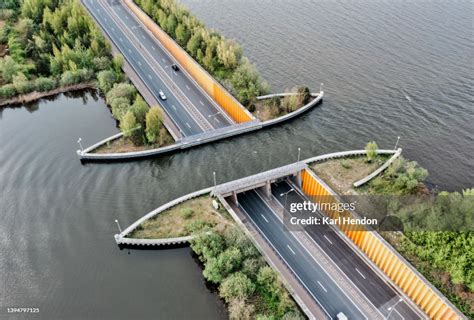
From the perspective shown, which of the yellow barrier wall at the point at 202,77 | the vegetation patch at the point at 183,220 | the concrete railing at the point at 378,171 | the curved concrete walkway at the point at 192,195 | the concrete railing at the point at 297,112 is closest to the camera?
the curved concrete walkway at the point at 192,195

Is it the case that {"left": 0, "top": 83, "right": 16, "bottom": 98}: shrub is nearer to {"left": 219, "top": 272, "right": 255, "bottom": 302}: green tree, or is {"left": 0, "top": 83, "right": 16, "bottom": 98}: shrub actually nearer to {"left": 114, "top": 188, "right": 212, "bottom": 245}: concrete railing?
{"left": 114, "top": 188, "right": 212, "bottom": 245}: concrete railing

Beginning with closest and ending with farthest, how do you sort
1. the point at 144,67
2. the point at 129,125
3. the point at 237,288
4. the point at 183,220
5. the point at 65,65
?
the point at 237,288
the point at 183,220
the point at 129,125
the point at 65,65
the point at 144,67

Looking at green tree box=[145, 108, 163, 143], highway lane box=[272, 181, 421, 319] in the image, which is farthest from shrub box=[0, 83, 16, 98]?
highway lane box=[272, 181, 421, 319]

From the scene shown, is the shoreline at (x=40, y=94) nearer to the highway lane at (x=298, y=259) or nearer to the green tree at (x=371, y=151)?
the highway lane at (x=298, y=259)

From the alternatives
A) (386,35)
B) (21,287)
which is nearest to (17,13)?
(21,287)

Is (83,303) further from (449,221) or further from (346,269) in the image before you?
(449,221)

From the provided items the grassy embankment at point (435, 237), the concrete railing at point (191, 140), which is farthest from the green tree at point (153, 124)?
the grassy embankment at point (435, 237)

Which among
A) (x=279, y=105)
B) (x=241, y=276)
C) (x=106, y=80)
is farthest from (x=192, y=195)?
(x=106, y=80)

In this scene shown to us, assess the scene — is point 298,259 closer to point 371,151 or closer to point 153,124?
point 371,151
